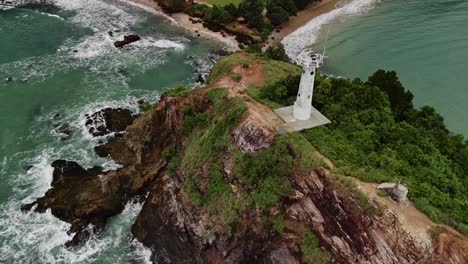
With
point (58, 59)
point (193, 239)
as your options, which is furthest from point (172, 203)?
point (58, 59)

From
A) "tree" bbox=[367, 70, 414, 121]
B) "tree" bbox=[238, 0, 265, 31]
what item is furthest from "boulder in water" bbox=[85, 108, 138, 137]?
"tree" bbox=[238, 0, 265, 31]

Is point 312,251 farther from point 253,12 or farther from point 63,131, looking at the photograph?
point 253,12

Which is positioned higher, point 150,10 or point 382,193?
point 382,193

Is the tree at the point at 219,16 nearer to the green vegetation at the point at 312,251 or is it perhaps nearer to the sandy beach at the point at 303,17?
the sandy beach at the point at 303,17

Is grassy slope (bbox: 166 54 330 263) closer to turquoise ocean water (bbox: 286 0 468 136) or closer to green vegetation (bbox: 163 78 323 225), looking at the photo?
green vegetation (bbox: 163 78 323 225)

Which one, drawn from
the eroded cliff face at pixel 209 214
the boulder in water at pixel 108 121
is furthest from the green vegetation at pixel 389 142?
the boulder in water at pixel 108 121

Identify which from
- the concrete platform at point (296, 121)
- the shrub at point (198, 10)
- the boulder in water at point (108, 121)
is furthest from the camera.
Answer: the shrub at point (198, 10)

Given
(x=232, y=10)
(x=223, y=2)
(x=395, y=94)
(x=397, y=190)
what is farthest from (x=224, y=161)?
(x=223, y=2)
